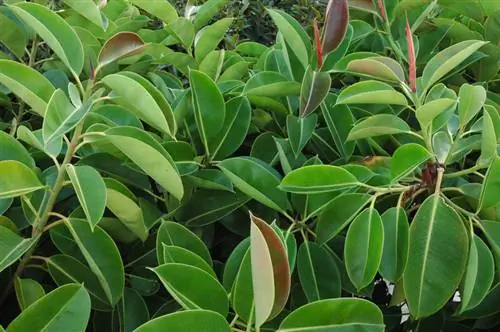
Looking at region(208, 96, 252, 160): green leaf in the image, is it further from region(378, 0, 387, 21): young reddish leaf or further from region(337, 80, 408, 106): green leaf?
region(378, 0, 387, 21): young reddish leaf

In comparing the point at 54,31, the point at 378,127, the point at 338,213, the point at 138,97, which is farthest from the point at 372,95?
the point at 54,31

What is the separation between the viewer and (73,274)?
0.72 meters

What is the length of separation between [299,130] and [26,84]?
363mm

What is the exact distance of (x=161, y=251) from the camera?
0.69 meters

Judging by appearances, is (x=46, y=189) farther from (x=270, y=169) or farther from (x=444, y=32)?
(x=444, y=32)

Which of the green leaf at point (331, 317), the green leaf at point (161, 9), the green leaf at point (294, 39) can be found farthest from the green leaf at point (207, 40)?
the green leaf at point (331, 317)

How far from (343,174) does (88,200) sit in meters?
0.29

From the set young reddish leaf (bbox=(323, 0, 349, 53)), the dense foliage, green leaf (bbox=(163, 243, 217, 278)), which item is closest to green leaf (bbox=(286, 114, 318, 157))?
the dense foliage

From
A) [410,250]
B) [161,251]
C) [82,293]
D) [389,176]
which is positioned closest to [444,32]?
[389,176]

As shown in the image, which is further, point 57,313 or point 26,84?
point 26,84

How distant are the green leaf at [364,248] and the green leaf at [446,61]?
0.21 metres

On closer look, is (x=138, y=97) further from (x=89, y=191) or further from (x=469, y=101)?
(x=469, y=101)

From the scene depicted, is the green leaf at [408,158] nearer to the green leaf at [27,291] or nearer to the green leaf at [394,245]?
the green leaf at [394,245]

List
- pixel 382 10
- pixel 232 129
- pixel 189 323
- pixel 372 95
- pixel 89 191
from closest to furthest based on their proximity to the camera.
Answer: pixel 189 323, pixel 89 191, pixel 372 95, pixel 232 129, pixel 382 10
